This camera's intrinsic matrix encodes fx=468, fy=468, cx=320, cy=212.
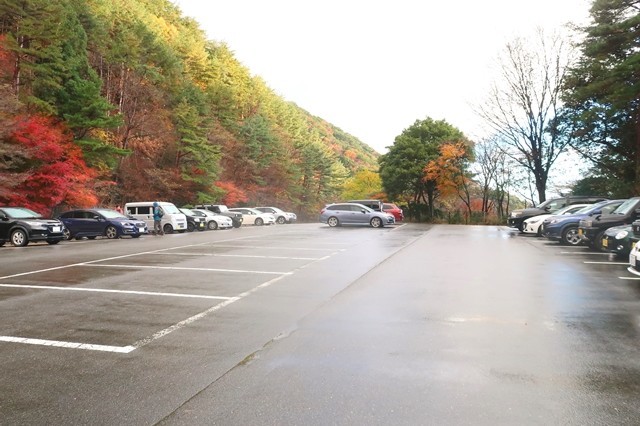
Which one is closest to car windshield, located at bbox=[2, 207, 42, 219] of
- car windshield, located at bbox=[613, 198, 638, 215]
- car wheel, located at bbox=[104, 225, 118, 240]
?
car wheel, located at bbox=[104, 225, 118, 240]

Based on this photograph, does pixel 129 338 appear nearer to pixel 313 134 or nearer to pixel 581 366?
pixel 581 366

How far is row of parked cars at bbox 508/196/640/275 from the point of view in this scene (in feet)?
37.3

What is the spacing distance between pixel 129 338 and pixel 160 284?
3.47m

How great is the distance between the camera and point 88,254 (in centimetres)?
1358

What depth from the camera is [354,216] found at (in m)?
29.0

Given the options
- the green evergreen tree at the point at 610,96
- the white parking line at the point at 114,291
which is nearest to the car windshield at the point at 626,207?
the green evergreen tree at the point at 610,96

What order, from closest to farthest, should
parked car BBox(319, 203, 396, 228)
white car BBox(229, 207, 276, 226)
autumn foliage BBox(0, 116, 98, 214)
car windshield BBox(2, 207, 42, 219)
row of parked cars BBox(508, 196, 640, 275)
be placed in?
row of parked cars BBox(508, 196, 640, 275), car windshield BBox(2, 207, 42, 219), autumn foliage BBox(0, 116, 98, 214), parked car BBox(319, 203, 396, 228), white car BBox(229, 207, 276, 226)

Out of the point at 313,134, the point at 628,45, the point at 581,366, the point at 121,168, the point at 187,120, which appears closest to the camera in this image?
the point at 581,366

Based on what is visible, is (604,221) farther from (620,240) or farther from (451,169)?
(451,169)

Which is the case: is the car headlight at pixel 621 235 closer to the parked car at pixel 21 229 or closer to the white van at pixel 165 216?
the parked car at pixel 21 229

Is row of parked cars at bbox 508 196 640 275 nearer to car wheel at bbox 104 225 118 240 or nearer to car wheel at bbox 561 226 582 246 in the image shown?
car wheel at bbox 561 226 582 246

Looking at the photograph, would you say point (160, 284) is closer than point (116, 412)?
No

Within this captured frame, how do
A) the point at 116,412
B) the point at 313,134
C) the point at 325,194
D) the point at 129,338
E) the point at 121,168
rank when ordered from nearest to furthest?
1. the point at 116,412
2. the point at 129,338
3. the point at 121,168
4. the point at 325,194
5. the point at 313,134

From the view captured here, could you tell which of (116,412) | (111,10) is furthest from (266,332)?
(111,10)
